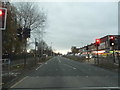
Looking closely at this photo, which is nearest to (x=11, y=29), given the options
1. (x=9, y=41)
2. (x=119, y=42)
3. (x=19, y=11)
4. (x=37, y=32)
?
(x=9, y=41)

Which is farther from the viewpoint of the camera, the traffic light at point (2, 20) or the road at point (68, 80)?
the road at point (68, 80)

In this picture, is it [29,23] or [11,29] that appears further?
[29,23]

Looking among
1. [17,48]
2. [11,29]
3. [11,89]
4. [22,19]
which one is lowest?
[11,89]

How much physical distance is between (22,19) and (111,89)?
28651 mm

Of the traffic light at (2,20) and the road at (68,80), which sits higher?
the traffic light at (2,20)

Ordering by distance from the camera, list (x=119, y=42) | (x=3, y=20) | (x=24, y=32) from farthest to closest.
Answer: (x=24, y=32), (x=119, y=42), (x=3, y=20)

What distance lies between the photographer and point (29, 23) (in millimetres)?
37000

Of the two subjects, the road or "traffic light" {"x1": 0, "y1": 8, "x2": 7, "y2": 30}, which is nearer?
"traffic light" {"x1": 0, "y1": 8, "x2": 7, "y2": 30}

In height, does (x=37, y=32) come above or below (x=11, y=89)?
above

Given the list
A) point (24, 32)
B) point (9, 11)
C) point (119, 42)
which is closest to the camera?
point (119, 42)

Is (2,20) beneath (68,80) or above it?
above

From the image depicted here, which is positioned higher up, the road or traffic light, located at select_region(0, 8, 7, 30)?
traffic light, located at select_region(0, 8, 7, 30)

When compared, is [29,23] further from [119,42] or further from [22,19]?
[119,42]

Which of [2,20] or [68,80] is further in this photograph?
[68,80]
